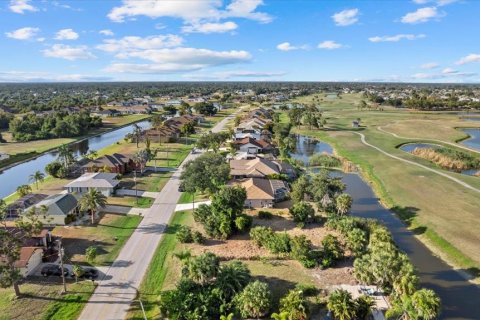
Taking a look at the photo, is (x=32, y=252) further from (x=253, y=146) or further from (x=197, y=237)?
(x=253, y=146)

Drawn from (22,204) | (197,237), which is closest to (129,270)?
(197,237)

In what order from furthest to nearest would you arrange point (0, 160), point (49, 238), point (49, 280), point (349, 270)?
point (0, 160)
point (49, 238)
point (349, 270)
point (49, 280)

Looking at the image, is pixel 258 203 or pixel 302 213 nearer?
pixel 302 213

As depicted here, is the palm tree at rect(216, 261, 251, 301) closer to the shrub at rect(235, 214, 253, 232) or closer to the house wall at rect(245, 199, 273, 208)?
the shrub at rect(235, 214, 253, 232)

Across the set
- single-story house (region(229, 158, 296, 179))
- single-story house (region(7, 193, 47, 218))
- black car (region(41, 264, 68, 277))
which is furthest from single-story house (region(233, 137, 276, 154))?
black car (region(41, 264, 68, 277))

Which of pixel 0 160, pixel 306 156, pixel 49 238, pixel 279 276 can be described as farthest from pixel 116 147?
pixel 279 276

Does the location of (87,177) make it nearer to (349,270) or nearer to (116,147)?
(116,147)
